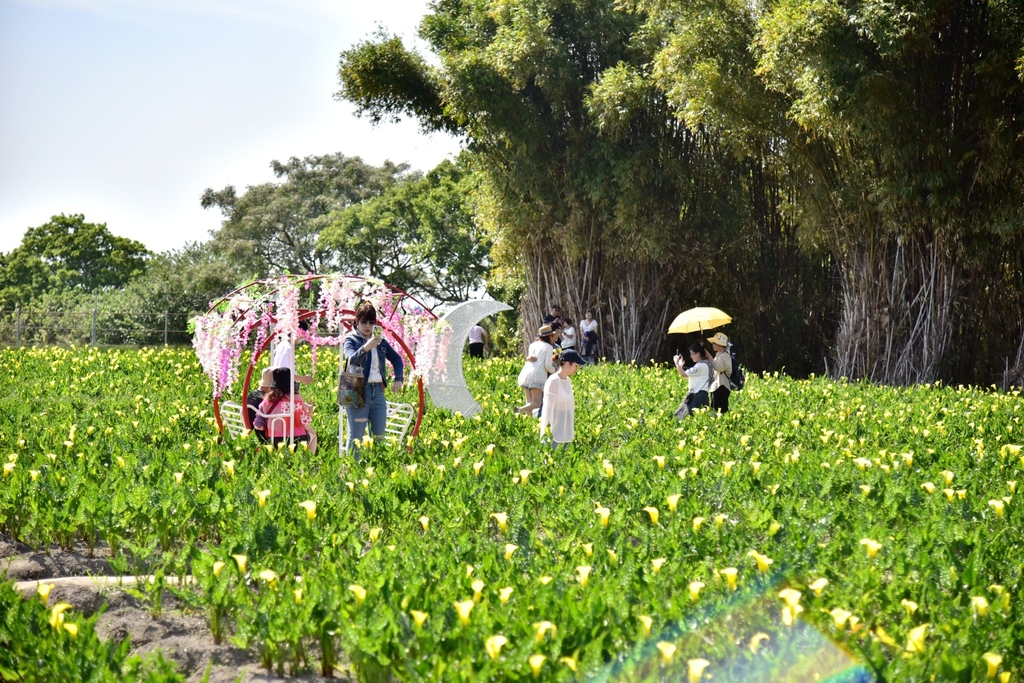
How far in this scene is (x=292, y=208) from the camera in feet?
117

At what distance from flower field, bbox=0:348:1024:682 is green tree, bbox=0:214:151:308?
37764mm

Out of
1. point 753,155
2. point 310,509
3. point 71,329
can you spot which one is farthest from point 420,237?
point 310,509

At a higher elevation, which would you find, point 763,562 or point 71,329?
point 71,329

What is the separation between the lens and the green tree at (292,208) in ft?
115

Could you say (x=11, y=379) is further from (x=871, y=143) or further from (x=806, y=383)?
(x=871, y=143)

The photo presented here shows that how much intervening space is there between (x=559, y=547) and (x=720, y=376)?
5.67 meters

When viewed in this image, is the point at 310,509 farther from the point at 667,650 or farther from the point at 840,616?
the point at 840,616

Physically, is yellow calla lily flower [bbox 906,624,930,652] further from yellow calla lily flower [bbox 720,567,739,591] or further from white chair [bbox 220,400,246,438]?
white chair [bbox 220,400,246,438]

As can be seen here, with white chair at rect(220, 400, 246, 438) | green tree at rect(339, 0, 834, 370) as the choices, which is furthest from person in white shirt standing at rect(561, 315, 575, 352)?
white chair at rect(220, 400, 246, 438)

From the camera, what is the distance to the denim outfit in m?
7.36

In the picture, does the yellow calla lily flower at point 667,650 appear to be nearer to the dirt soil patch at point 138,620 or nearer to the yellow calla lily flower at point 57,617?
the dirt soil patch at point 138,620

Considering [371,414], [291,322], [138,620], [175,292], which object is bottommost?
[138,620]

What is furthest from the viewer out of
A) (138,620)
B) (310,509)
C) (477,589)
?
(310,509)

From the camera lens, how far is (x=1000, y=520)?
16.9 feet
